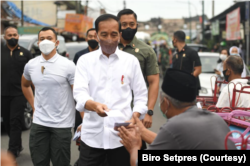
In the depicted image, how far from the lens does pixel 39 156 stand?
477 cm

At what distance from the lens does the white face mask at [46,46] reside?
5053 millimetres

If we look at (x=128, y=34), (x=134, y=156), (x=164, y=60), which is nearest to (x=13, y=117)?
(x=128, y=34)

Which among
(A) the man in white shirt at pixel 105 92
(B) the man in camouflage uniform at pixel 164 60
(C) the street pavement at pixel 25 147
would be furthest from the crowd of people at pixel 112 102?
(B) the man in camouflage uniform at pixel 164 60

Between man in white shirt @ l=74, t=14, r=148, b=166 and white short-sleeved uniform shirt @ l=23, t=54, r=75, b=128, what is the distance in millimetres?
1103

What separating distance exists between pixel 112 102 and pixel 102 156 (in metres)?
0.52

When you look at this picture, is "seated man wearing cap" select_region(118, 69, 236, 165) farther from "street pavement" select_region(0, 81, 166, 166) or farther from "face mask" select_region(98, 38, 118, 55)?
"street pavement" select_region(0, 81, 166, 166)

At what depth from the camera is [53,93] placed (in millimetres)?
4879

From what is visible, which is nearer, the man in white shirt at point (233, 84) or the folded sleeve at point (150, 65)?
the folded sleeve at point (150, 65)

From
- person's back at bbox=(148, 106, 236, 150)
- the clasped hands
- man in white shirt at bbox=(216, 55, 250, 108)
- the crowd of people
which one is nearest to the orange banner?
man in white shirt at bbox=(216, 55, 250, 108)

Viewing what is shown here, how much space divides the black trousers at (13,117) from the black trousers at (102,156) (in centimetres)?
320

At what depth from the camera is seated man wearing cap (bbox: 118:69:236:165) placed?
2.66m

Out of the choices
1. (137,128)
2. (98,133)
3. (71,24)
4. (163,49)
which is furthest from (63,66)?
(71,24)

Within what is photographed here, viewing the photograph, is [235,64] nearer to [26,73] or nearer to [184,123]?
[26,73]

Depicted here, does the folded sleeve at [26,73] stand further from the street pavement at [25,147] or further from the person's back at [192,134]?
the person's back at [192,134]
